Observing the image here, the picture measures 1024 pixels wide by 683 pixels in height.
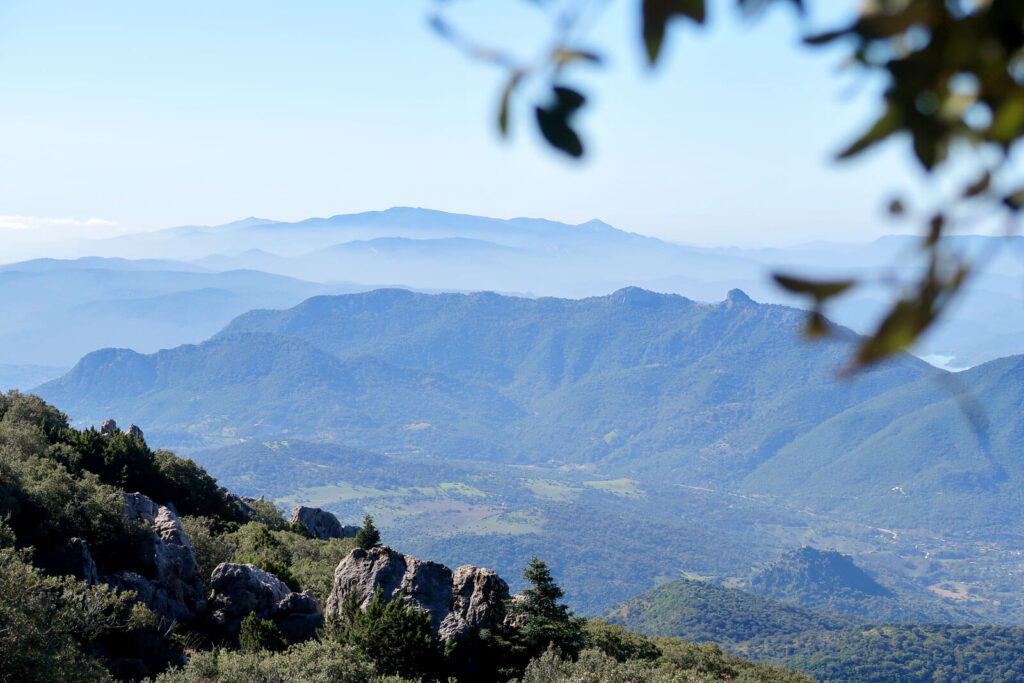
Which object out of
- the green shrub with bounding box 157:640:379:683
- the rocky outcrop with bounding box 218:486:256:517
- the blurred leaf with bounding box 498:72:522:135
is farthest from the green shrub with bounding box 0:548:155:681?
the rocky outcrop with bounding box 218:486:256:517

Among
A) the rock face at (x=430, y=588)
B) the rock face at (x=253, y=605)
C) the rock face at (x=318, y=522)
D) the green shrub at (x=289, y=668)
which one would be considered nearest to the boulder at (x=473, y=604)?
the rock face at (x=430, y=588)

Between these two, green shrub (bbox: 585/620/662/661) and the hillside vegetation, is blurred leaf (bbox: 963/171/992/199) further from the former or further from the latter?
the hillside vegetation

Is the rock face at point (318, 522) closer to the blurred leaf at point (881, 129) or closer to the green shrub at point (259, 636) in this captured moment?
the green shrub at point (259, 636)

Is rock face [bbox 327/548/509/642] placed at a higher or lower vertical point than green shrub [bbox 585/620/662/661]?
higher

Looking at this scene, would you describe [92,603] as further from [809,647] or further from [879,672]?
[809,647]

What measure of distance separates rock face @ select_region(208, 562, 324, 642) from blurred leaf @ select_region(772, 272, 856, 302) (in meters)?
34.9

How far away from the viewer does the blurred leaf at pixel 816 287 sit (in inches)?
49.1

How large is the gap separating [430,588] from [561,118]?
34176mm

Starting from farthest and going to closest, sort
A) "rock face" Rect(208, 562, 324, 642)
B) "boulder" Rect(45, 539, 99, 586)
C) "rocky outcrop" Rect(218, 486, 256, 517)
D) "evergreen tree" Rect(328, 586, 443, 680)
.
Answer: "rocky outcrop" Rect(218, 486, 256, 517)
"rock face" Rect(208, 562, 324, 642)
"boulder" Rect(45, 539, 99, 586)
"evergreen tree" Rect(328, 586, 443, 680)

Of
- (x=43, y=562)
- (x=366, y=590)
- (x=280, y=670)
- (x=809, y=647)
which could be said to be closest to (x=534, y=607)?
(x=366, y=590)

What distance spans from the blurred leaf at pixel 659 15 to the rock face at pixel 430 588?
3265 cm

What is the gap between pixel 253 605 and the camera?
33.2 m

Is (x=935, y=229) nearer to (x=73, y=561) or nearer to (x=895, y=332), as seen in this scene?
(x=895, y=332)

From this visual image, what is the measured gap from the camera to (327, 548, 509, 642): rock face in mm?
32625
